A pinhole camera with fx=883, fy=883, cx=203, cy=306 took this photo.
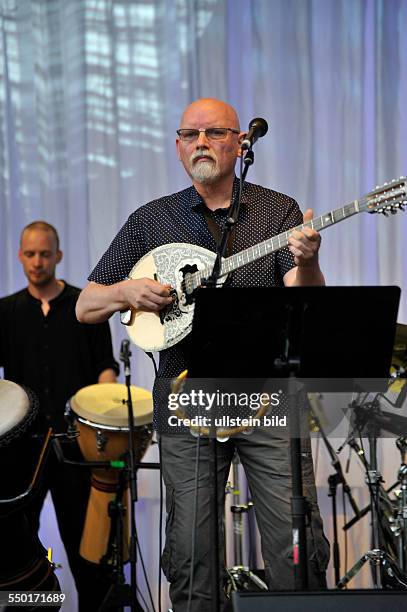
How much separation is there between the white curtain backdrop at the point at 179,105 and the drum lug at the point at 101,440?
1.12 meters

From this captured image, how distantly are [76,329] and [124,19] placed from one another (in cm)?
192


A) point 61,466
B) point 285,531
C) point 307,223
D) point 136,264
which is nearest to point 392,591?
point 285,531

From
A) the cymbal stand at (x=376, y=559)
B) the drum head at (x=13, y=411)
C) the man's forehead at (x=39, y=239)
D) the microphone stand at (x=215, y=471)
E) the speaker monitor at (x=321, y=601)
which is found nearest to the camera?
the speaker monitor at (x=321, y=601)

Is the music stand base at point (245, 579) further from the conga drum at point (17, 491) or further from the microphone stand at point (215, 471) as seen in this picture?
the microphone stand at point (215, 471)

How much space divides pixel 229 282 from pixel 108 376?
193cm

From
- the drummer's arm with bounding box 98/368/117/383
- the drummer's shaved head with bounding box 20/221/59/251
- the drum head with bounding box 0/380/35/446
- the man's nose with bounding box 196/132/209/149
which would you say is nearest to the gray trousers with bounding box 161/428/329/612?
the drum head with bounding box 0/380/35/446

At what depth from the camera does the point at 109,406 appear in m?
4.12

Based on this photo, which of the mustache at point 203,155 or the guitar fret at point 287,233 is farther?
the mustache at point 203,155

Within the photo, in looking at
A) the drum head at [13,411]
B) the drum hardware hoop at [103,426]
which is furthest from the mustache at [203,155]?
the drum hardware hoop at [103,426]

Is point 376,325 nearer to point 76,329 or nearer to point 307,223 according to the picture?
point 307,223

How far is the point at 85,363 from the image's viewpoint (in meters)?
4.76

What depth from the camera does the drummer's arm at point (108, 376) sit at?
183 inches

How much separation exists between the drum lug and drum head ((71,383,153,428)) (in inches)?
2.5

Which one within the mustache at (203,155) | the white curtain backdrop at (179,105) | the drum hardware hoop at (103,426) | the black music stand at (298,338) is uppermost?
the white curtain backdrop at (179,105)
